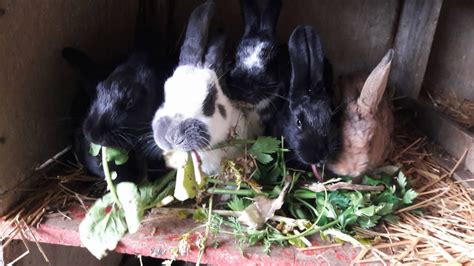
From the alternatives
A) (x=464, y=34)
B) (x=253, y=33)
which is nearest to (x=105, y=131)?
(x=253, y=33)

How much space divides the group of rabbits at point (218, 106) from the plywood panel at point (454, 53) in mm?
654

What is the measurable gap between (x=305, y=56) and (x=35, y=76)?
573mm

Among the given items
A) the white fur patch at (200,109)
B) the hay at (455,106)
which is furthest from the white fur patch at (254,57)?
the hay at (455,106)

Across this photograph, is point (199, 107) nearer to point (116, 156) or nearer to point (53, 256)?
point (116, 156)

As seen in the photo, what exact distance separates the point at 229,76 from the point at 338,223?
1.30 ft

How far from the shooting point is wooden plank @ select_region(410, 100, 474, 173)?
1.23 metres

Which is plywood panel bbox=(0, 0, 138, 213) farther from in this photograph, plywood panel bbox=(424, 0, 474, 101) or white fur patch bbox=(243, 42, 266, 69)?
plywood panel bbox=(424, 0, 474, 101)

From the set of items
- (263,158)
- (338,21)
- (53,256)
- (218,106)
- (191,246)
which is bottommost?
(53,256)

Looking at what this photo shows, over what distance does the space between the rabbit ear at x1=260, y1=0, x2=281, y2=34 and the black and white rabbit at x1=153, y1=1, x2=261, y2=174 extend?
6.8 inches

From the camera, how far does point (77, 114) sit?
1.03 m

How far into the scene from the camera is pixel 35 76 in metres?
0.93

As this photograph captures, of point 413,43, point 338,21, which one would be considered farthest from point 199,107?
point 413,43

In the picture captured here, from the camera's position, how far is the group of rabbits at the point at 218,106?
34.6 inches

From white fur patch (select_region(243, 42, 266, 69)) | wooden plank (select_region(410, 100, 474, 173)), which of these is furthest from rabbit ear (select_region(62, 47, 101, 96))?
wooden plank (select_region(410, 100, 474, 173))
